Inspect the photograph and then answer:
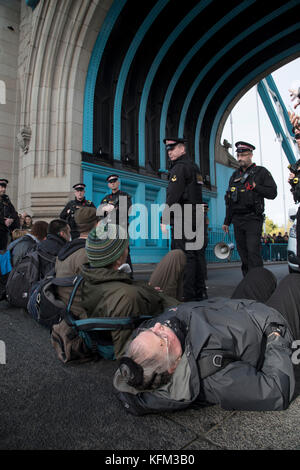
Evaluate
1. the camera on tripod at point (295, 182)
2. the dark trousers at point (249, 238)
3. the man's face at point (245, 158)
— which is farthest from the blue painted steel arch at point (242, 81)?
the camera on tripod at point (295, 182)

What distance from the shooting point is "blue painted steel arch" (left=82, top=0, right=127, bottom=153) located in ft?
30.6

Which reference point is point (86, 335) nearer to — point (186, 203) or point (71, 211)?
point (186, 203)

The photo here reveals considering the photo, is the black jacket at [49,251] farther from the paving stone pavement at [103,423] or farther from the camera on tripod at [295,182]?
the camera on tripod at [295,182]

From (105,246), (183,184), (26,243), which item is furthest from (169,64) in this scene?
(105,246)

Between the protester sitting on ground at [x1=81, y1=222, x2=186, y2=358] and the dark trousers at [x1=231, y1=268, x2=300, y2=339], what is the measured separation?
1.87ft

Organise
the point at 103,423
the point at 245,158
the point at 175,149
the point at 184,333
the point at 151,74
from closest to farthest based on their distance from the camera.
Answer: the point at 103,423 < the point at 184,333 < the point at 175,149 < the point at 245,158 < the point at 151,74

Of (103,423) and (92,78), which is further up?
(92,78)

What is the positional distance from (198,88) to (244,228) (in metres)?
12.2

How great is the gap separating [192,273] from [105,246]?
6.71 ft

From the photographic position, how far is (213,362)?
1248mm

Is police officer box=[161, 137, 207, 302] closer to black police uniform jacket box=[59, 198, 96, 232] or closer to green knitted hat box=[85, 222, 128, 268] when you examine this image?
green knitted hat box=[85, 222, 128, 268]

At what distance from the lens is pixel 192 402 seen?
125 centimetres

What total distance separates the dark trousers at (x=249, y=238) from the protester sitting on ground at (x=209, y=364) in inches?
97.2
